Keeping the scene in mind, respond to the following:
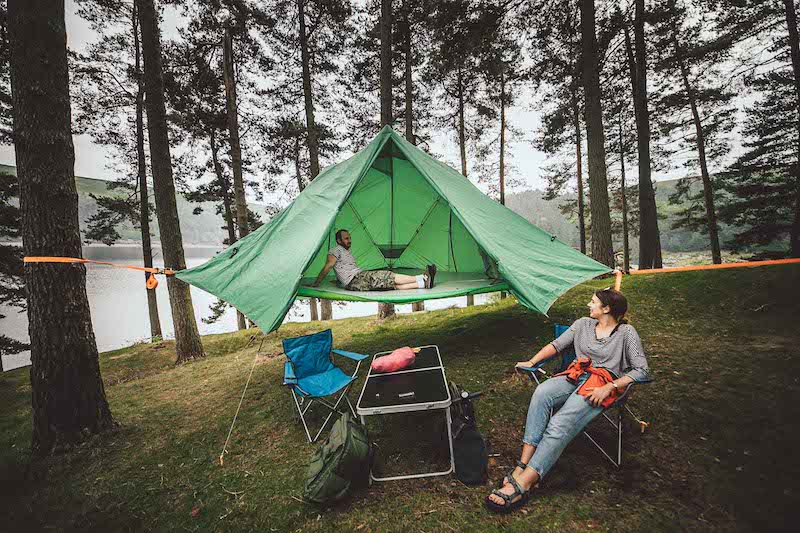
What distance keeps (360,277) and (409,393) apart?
193 centimetres

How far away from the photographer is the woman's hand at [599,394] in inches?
64.1

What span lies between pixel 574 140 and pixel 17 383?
43.9ft

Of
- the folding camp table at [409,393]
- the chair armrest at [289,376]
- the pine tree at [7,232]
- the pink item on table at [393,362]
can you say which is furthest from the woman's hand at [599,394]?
the pine tree at [7,232]

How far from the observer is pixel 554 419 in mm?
1668

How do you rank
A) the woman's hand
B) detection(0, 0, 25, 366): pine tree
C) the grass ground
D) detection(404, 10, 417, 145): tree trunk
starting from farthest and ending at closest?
1. detection(404, 10, 417, 145): tree trunk
2. detection(0, 0, 25, 366): pine tree
3. the woman's hand
4. the grass ground

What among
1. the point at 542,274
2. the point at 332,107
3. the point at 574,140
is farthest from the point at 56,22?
the point at 574,140

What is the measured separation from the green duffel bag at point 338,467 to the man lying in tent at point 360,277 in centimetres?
195

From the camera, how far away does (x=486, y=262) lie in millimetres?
4215

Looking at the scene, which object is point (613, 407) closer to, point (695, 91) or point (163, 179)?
point (163, 179)

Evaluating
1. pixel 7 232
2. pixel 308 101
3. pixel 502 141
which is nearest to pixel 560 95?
pixel 502 141

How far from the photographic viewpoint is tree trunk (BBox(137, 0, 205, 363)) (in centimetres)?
415

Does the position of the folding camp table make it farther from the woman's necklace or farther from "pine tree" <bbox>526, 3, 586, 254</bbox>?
"pine tree" <bbox>526, 3, 586, 254</bbox>

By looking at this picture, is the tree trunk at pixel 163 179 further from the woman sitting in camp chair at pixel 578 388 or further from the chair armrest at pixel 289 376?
the woman sitting in camp chair at pixel 578 388

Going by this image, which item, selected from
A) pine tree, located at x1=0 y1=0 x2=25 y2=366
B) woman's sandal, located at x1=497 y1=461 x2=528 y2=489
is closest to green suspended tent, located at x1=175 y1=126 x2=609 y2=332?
woman's sandal, located at x1=497 y1=461 x2=528 y2=489
